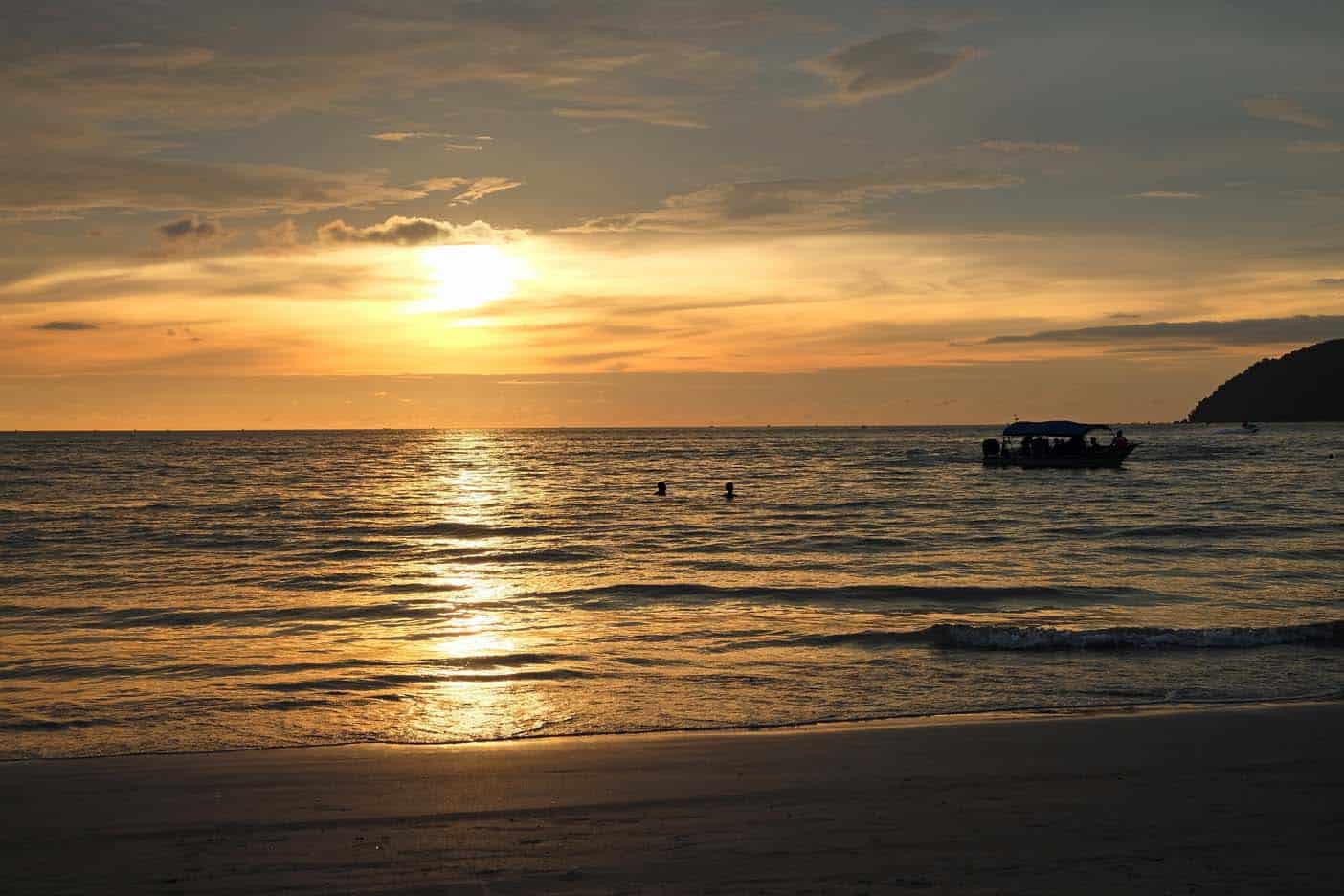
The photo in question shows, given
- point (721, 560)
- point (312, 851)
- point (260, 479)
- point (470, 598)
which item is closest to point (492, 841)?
point (312, 851)

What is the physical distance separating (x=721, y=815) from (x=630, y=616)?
12776 mm

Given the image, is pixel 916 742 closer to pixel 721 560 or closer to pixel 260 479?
pixel 721 560

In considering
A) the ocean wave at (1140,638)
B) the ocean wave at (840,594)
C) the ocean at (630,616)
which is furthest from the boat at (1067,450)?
the ocean wave at (1140,638)

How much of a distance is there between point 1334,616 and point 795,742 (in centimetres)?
1445

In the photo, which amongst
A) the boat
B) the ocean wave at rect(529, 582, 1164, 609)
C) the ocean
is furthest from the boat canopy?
the ocean wave at rect(529, 582, 1164, 609)

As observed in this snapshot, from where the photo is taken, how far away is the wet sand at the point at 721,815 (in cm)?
728

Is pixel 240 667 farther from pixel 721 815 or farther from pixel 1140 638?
pixel 1140 638

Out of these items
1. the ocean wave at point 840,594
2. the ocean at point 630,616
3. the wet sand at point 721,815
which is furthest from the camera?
the ocean wave at point 840,594

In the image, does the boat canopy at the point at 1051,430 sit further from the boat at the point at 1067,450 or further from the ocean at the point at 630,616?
the ocean at the point at 630,616

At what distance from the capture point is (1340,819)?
8.38m

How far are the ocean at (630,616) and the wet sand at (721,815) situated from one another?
1.44m

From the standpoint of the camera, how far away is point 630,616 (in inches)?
843

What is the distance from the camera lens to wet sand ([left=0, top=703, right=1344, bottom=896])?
728cm

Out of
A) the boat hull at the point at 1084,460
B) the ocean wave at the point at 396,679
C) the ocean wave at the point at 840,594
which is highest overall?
the boat hull at the point at 1084,460
